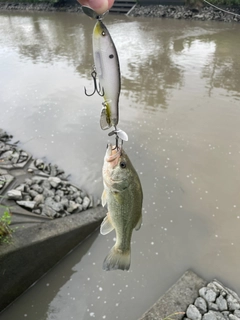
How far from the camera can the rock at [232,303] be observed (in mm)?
3514

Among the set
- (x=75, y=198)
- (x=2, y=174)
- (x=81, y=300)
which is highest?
(x=2, y=174)

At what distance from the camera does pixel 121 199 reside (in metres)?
2.06

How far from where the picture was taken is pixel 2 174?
519 cm

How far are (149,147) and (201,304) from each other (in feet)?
12.2

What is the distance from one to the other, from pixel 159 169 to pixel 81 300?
2.98 meters

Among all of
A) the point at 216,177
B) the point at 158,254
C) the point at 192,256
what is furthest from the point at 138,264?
the point at 216,177

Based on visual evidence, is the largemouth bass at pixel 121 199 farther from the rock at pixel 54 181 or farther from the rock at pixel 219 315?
the rock at pixel 54 181

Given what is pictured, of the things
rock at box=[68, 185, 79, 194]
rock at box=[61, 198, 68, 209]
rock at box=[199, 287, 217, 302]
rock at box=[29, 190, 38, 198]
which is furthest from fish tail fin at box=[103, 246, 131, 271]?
rock at box=[68, 185, 79, 194]

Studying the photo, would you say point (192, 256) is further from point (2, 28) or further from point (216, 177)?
point (2, 28)

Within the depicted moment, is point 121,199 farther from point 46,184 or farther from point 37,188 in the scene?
point 46,184

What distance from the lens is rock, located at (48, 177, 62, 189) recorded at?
5.29 metres

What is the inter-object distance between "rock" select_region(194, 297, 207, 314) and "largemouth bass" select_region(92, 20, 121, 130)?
2.72 m

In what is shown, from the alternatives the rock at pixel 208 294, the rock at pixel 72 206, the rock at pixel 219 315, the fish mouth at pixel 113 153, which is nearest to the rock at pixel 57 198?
the rock at pixel 72 206

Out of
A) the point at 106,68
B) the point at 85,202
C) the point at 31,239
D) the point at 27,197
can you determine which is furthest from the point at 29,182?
the point at 106,68
